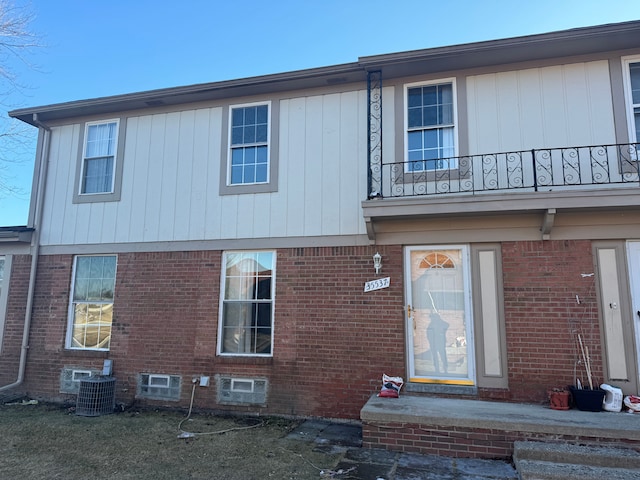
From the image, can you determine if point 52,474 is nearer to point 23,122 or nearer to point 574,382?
point 574,382

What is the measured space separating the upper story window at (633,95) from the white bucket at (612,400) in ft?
11.2

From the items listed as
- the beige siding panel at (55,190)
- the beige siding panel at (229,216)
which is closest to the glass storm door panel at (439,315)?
the beige siding panel at (229,216)

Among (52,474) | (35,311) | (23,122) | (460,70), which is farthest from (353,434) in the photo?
(23,122)

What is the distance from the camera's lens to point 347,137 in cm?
704

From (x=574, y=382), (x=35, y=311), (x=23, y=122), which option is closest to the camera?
(x=574, y=382)

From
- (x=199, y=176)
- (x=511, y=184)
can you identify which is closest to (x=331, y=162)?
(x=199, y=176)

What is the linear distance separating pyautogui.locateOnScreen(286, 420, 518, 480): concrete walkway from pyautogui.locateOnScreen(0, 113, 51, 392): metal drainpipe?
229 inches

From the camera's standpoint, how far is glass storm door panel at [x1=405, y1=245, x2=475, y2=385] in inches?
241

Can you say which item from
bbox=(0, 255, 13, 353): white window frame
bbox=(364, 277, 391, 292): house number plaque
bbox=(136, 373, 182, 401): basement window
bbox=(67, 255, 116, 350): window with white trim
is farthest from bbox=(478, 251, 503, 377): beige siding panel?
bbox=(0, 255, 13, 353): white window frame

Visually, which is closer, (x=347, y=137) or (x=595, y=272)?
(x=595, y=272)

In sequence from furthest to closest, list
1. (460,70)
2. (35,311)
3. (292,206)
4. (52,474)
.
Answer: (35,311), (292,206), (460,70), (52,474)

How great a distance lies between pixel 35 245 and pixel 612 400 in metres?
9.84

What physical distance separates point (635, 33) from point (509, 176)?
2.41 metres

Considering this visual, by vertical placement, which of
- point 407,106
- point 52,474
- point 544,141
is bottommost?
point 52,474
